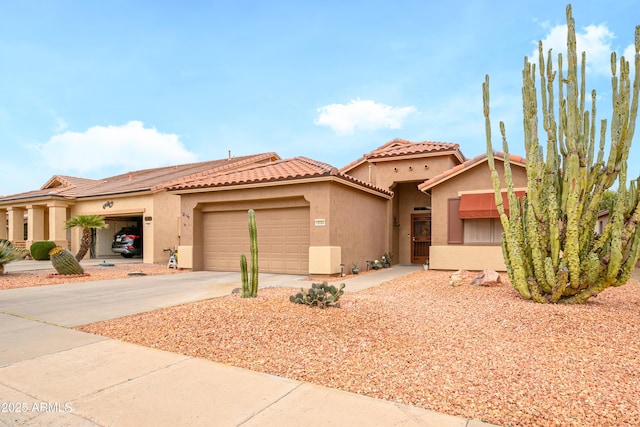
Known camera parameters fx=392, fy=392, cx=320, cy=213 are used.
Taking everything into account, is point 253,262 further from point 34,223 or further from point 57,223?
point 34,223

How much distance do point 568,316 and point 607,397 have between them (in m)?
3.12

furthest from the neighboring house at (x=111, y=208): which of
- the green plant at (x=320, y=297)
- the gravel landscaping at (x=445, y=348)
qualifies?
the green plant at (x=320, y=297)

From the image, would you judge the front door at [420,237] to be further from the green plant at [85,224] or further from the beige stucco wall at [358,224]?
the green plant at [85,224]

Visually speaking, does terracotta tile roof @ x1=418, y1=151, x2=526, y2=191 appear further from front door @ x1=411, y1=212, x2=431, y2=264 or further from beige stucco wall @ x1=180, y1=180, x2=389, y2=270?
front door @ x1=411, y1=212, x2=431, y2=264

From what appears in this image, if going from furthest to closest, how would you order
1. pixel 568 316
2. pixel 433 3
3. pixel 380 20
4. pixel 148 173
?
pixel 148 173 < pixel 380 20 < pixel 433 3 < pixel 568 316

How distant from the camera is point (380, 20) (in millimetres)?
12375

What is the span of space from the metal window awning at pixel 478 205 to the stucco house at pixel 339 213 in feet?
0.12

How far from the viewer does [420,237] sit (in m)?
18.8

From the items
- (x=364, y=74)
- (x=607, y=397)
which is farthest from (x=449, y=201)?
(x=607, y=397)

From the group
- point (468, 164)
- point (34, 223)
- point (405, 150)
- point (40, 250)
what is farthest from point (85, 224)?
point (468, 164)

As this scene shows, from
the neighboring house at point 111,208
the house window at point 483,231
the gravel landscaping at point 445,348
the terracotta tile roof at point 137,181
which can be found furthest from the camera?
the terracotta tile roof at point 137,181

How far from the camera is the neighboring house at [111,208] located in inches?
774

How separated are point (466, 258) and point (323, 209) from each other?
19.8 feet

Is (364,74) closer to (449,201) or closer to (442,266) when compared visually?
(449,201)
